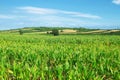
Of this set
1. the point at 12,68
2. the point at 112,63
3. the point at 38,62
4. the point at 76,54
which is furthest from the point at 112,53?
the point at 12,68

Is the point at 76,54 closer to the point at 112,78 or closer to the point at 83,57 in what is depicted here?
the point at 83,57

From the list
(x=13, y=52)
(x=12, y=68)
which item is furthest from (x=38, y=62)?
(x=13, y=52)

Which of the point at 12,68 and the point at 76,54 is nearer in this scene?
the point at 12,68

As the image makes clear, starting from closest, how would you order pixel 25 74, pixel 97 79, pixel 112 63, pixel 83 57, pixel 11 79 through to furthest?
1. pixel 97 79
2. pixel 25 74
3. pixel 11 79
4. pixel 112 63
5. pixel 83 57

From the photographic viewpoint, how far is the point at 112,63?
10.8 metres

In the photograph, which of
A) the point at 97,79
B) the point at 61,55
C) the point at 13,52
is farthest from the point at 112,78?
the point at 13,52

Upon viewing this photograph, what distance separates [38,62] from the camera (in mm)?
11086

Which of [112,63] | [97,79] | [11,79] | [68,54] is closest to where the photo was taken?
[97,79]

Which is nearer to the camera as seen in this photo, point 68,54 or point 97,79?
point 97,79

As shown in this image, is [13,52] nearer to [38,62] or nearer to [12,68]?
[38,62]

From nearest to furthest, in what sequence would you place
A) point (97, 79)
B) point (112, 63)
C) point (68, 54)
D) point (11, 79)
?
point (97, 79), point (11, 79), point (112, 63), point (68, 54)

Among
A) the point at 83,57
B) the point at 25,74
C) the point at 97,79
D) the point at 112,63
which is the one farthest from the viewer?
the point at 83,57

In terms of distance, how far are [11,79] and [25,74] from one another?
0.88 metres

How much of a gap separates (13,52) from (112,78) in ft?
23.1
